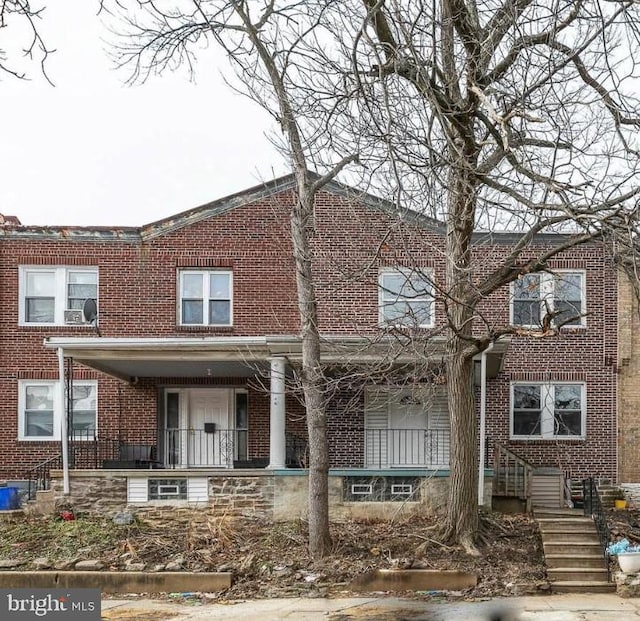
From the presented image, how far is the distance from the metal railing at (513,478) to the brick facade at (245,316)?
1.76 m

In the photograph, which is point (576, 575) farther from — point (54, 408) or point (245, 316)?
point (54, 408)

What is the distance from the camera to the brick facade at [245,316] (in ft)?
66.8

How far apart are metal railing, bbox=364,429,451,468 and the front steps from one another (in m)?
3.44

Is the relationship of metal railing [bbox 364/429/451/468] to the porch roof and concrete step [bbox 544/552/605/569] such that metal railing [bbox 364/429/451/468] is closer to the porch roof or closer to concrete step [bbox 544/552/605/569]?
the porch roof

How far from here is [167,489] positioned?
1670 cm

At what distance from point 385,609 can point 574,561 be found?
12.4ft

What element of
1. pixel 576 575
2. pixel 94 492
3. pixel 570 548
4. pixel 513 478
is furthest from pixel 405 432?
pixel 94 492

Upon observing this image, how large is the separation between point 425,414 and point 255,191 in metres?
6.53

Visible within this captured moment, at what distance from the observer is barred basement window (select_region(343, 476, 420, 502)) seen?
16516 mm

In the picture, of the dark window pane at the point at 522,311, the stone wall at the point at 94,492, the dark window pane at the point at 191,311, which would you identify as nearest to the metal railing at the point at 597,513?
the dark window pane at the point at 522,311

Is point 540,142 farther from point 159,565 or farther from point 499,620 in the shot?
point 159,565

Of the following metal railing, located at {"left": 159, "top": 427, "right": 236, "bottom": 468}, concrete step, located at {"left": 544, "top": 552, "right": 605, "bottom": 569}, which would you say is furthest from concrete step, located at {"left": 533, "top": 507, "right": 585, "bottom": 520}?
metal railing, located at {"left": 159, "top": 427, "right": 236, "bottom": 468}

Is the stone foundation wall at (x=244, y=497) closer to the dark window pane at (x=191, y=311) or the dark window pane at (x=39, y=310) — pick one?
the dark window pane at (x=191, y=311)

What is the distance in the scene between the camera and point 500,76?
461 inches
